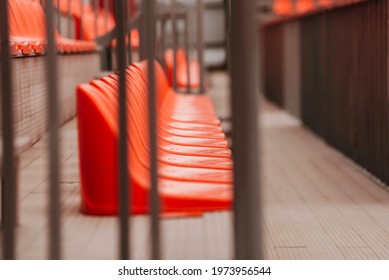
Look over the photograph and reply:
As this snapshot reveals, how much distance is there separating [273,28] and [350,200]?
17.1 ft

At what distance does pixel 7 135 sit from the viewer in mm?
1556

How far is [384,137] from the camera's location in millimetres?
3787

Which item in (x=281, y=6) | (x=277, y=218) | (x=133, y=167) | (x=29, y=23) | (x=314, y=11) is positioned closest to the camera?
(x=133, y=167)

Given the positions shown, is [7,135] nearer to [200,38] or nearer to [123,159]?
[123,159]

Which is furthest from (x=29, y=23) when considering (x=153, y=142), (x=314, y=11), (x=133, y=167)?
(x=314, y=11)

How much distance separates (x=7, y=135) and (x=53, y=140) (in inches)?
4.0

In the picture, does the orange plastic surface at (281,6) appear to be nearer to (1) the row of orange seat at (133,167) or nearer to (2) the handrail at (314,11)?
(2) the handrail at (314,11)

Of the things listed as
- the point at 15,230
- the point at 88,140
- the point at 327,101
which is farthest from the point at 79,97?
the point at 327,101

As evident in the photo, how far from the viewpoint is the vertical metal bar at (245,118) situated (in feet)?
4.83

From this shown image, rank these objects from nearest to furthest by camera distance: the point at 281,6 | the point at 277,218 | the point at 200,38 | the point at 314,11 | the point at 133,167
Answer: the point at 133,167 < the point at 277,218 < the point at 200,38 < the point at 314,11 < the point at 281,6

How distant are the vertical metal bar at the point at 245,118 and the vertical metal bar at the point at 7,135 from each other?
0.45 metres

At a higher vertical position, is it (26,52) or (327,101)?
(26,52)

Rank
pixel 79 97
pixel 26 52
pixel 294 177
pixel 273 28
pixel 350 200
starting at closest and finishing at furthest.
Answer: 1. pixel 79 97
2. pixel 26 52
3. pixel 350 200
4. pixel 294 177
5. pixel 273 28

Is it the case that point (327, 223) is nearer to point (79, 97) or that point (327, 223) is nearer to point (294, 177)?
point (294, 177)
